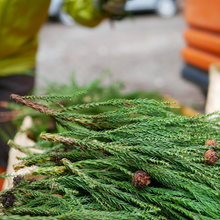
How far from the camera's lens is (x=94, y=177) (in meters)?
0.77

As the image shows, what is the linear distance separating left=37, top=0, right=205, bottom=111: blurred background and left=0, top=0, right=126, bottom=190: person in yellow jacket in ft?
7.18

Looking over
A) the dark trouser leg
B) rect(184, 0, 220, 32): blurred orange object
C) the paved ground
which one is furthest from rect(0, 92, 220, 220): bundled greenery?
the paved ground

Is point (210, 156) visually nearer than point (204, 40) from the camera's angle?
Yes

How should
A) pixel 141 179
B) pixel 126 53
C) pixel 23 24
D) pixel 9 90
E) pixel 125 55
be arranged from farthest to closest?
1. pixel 126 53
2. pixel 125 55
3. pixel 9 90
4. pixel 23 24
5. pixel 141 179

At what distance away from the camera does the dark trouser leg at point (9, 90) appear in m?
1.59

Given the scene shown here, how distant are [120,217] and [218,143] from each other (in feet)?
1.09

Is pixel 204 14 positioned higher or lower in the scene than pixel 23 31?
higher

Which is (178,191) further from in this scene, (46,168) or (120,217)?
(46,168)

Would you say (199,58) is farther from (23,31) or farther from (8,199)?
(8,199)

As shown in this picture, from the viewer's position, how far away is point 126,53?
6270mm

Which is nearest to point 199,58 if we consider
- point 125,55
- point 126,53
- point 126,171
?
point 126,171

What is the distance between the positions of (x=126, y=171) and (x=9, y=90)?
1.25 meters

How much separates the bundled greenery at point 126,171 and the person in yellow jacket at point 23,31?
89cm

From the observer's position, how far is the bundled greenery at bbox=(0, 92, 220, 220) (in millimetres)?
700
